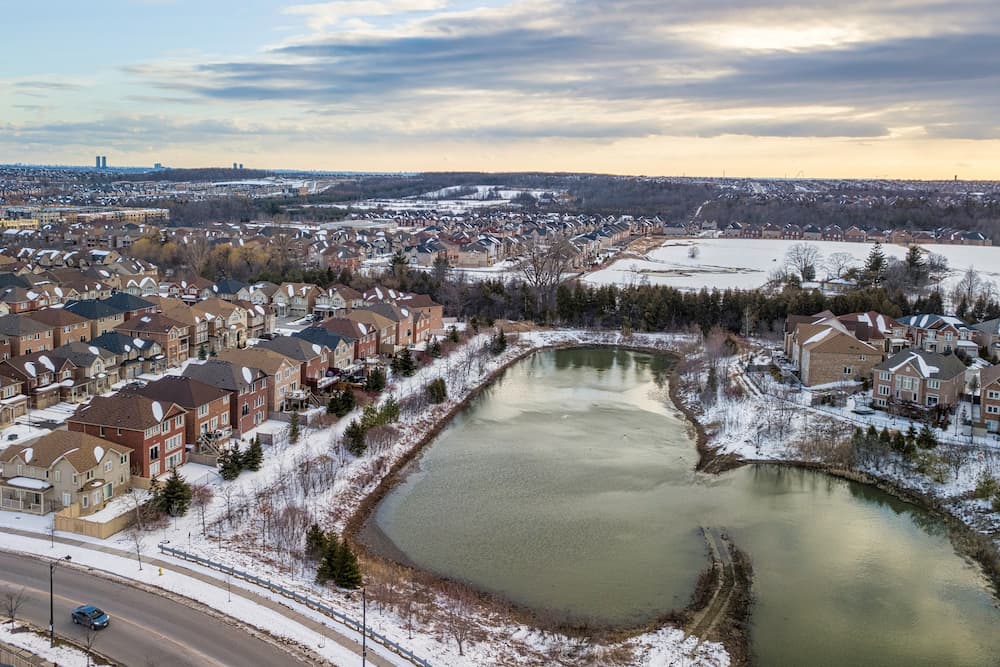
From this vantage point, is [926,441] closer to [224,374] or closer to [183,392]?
[224,374]

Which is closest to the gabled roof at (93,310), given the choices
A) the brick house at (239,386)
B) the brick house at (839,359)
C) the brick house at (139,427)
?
the brick house at (239,386)

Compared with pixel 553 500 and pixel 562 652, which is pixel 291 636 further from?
pixel 553 500

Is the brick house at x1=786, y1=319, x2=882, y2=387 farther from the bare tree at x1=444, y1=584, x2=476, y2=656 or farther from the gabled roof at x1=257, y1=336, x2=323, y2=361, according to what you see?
the bare tree at x1=444, y1=584, x2=476, y2=656

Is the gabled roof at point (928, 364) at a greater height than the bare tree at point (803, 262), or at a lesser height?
lesser

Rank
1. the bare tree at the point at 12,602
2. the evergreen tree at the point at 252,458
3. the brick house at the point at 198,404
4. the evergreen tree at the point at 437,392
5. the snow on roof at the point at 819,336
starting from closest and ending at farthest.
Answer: the bare tree at the point at 12,602, the evergreen tree at the point at 252,458, the brick house at the point at 198,404, the evergreen tree at the point at 437,392, the snow on roof at the point at 819,336

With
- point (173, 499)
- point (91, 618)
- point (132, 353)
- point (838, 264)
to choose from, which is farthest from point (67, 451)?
point (838, 264)

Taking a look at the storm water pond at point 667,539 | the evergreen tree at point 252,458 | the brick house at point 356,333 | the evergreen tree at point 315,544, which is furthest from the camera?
the brick house at point 356,333

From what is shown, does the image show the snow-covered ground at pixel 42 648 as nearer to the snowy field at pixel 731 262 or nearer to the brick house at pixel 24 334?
the brick house at pixel 24 334

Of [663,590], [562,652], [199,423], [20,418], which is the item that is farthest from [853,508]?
[20,418]
